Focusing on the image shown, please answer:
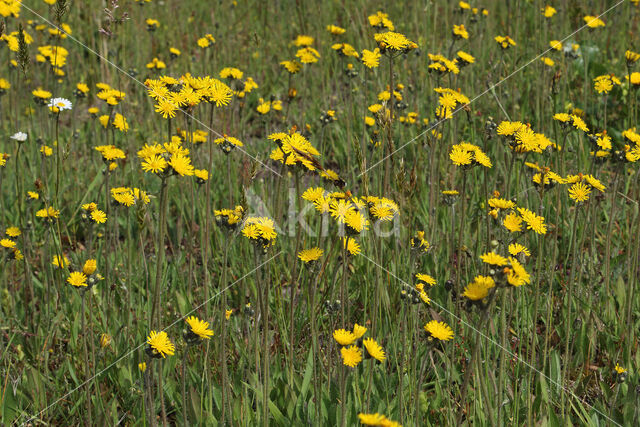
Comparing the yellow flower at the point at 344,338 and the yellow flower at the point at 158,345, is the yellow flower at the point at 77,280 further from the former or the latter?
the yellow flower at the point at 344,338

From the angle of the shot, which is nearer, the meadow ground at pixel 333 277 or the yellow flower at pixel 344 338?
the yellow flower at pixel 344 338

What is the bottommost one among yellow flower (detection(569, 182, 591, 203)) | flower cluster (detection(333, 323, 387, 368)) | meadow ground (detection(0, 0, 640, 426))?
meadow ground (detection(0, 0, 640, 426))

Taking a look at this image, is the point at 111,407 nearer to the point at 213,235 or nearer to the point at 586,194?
the point at 213,235

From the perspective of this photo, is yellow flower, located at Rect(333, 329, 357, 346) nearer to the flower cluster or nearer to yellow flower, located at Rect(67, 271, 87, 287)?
the flower cluster

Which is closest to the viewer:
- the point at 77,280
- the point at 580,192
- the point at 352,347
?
the point at 352,347

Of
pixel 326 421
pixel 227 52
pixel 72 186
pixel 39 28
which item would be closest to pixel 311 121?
pixel 227 52

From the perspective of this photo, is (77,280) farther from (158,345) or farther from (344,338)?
(344,338)

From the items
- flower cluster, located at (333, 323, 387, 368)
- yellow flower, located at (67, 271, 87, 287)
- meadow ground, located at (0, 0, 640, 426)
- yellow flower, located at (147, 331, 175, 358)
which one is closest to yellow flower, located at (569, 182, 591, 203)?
meadow ground, located at (0, 0, 640, 426)

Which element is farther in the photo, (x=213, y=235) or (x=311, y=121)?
(x=311, y=121)

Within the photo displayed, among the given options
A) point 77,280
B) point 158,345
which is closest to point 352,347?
point 158,345

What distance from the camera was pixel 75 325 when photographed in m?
2.38

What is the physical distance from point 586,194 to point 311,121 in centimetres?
243

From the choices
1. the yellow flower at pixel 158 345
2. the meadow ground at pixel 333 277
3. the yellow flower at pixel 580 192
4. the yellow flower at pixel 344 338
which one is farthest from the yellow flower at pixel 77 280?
the yellow flower at pixel 580 192

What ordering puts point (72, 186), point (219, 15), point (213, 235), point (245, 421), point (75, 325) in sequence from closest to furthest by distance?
point (245, 421)
point (75, 325)
point (213, 235)
point (72, 186)
point (219, 15)
